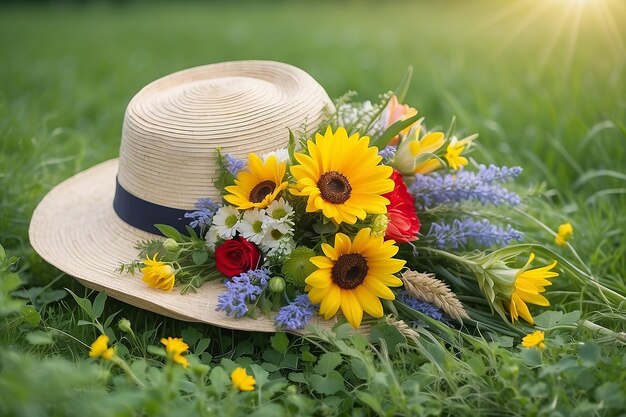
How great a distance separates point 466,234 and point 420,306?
12.5 inches

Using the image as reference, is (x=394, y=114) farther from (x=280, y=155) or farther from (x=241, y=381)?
(x=241, y=381)

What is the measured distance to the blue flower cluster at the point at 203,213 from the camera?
2139 millimetres

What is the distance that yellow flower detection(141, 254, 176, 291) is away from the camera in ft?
6.73

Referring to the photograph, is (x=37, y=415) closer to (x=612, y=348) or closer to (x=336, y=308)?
(x=336, y=308)

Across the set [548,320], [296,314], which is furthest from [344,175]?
[548,320]

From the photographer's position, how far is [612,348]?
196 cm

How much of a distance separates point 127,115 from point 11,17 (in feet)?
27.0

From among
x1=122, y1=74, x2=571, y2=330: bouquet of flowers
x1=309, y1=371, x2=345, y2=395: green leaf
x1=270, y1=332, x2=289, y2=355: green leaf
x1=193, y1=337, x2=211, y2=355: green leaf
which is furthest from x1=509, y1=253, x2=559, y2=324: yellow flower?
x1=193, y1=337, x2=211, y2=355: green leaf

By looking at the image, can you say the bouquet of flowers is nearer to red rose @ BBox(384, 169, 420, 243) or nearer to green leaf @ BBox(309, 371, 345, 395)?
red rose @ BBox(384, 169, 420, 243)

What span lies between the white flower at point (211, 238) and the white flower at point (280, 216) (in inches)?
7.6

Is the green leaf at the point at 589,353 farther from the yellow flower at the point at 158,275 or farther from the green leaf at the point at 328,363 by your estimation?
the yellow flower at the point at 158,275

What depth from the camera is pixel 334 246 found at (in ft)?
6.73

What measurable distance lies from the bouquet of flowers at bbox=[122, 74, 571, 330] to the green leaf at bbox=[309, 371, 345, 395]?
166 millimetres

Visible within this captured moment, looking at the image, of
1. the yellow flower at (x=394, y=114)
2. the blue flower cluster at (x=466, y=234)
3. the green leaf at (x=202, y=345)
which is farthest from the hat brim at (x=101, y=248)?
the yellow flower at (x=394, y=114)
